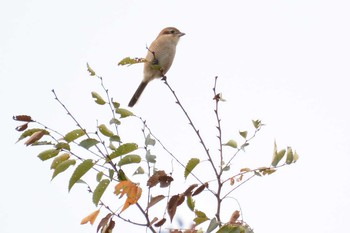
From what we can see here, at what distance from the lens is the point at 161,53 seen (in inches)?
239

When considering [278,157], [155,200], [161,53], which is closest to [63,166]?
[155,200]

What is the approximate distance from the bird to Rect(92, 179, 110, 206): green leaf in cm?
343

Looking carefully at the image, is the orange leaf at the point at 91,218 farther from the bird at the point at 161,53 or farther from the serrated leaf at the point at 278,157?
the bird at the point at 161,53

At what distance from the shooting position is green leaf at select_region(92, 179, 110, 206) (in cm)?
246

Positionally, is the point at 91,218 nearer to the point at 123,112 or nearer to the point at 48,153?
the point at 48,153

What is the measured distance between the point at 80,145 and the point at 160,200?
44 centimetres

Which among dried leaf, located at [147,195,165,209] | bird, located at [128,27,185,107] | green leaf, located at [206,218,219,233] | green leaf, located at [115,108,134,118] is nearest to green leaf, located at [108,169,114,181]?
dried leaf, located at [147,195,165,209]

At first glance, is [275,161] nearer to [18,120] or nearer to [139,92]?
[18,120]

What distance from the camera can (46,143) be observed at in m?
2.60

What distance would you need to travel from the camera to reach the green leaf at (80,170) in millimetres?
2434

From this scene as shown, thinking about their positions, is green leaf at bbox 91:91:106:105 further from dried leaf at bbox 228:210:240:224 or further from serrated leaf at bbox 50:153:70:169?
dried leaf at bbox 228:210:240:224

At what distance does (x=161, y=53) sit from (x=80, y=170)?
12.3 feet

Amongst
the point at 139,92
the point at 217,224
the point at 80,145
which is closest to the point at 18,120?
the point at 80,145

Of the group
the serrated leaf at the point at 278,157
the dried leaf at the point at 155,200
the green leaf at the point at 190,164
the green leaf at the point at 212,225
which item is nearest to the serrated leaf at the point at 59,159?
the dried leaf at the point at 155,200
